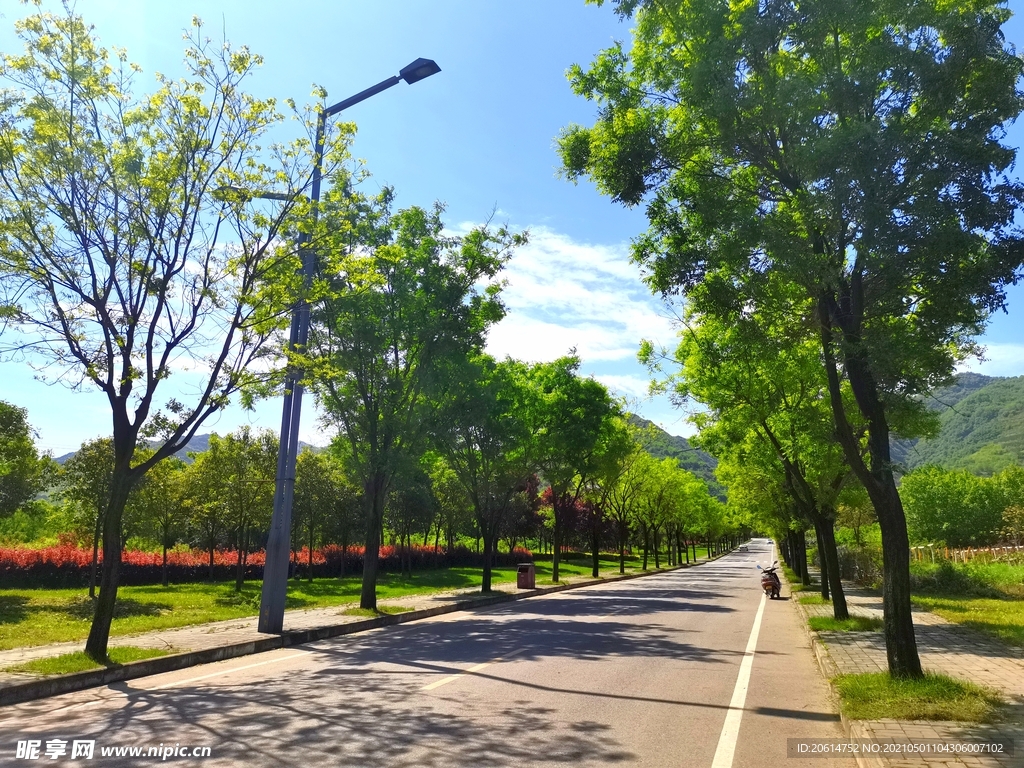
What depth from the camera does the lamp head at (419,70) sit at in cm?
1340

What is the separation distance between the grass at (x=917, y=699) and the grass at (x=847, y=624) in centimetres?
685

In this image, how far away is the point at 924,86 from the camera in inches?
327

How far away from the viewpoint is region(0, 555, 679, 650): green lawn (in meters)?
14.6

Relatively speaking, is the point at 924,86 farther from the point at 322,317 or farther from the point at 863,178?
the point at 322,317

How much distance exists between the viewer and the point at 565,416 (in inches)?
1308

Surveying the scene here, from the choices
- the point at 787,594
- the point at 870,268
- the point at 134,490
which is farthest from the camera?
the point at 787,594

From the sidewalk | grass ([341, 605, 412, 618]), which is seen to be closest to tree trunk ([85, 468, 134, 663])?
grass ([341, 605, 412, 618])

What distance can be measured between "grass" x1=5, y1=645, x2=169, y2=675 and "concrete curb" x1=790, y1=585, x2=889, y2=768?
30.4ft

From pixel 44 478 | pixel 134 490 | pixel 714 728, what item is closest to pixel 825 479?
pixel 714 728

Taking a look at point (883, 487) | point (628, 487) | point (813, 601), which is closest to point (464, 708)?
point (883, 487)

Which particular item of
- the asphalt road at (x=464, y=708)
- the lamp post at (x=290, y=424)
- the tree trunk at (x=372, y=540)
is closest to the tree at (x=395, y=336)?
the tree trunk at (x=372, y=540)

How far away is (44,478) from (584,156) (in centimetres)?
2416

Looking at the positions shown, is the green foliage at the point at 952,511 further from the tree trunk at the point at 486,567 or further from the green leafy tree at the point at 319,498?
the tree trunk at the point at 486,567

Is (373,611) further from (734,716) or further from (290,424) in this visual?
(734,716)
